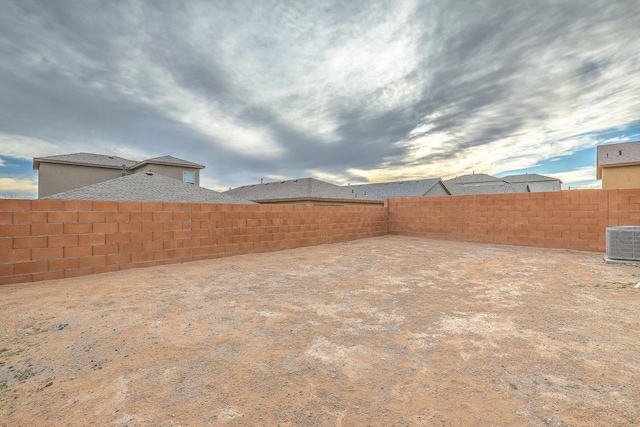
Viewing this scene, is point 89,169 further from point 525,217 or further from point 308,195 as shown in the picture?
point 525,217

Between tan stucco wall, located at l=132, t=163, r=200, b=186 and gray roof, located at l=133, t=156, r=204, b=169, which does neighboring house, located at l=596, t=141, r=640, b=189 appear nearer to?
gray roof, located at l=133, t=156, r=204, b=169

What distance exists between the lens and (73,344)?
7.45ft

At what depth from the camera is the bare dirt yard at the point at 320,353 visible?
1479 mm

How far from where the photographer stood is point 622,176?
15.9 metres

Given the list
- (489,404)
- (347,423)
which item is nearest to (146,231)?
(347,423)

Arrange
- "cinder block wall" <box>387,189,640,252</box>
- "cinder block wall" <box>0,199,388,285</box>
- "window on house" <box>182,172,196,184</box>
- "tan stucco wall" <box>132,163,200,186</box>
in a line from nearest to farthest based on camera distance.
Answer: "cinder block wall" <box>0,199,388,285</box> < "cinder block wall" <box>387,189,640,252</box> < "tan stucco wall" <box>132,163,200,186</box> < "window on house" <box>182,172,196,184</box>

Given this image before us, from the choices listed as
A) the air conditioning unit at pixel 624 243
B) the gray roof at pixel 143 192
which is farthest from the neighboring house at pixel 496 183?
the gray roof at pixel 143 192

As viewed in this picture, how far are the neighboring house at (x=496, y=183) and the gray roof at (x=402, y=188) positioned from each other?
5190mm

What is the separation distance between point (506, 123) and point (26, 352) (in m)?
15.9

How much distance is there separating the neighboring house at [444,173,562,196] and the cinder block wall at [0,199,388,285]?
27054mm

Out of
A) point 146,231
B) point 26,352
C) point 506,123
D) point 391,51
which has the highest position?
point 391,51

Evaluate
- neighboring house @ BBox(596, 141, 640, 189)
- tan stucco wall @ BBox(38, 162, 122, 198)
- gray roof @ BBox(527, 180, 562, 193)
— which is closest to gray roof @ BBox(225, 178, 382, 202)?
tan stucco wall @ BBox(38, 162, 122, 198)

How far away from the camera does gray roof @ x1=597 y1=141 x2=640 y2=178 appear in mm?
15391

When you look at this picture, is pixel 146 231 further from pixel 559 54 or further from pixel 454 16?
pixel 559 54
